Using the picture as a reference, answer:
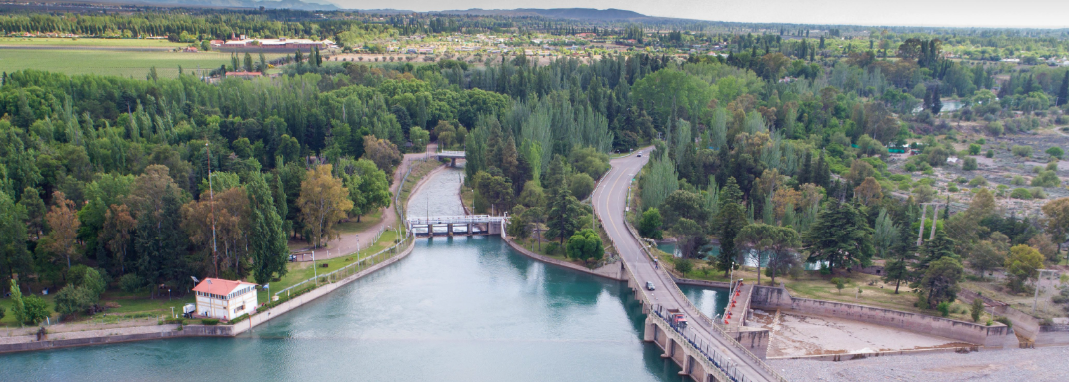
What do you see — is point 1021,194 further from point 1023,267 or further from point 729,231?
point 729,231

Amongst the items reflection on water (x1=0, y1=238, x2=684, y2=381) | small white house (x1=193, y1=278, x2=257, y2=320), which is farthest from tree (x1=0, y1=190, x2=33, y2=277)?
small white house (x1=193, y1=278, x2=257, y2=320)

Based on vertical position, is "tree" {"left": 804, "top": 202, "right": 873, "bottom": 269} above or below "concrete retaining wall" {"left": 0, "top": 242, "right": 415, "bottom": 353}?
above

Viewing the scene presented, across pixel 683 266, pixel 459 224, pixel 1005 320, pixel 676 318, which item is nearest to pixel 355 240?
pixel 459 224

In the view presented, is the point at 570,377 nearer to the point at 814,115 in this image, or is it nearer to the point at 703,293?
the point at 703,293

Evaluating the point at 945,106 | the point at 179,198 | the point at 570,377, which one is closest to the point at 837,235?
the point at 570,377

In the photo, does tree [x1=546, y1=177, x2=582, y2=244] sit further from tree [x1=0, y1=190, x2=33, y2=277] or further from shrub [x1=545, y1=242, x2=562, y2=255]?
tree [x1=0, y1=190, x2=33, y2=277]
